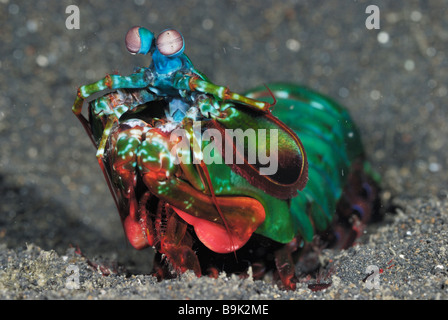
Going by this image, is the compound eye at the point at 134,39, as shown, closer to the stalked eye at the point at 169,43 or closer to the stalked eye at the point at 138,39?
the stalked eye at the point at 138,39

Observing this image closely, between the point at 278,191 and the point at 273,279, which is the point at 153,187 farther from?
the point at 273,279

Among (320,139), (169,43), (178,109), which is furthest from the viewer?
(320,139)

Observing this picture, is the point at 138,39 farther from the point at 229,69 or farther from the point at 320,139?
the point at 229,69

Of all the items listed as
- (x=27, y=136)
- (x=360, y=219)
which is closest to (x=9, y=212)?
(x=27, y=136)

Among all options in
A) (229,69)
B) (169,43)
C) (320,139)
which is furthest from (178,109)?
(229,69)

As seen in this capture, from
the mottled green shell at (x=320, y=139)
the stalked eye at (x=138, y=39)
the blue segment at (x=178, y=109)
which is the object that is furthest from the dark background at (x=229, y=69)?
the stalked eye at (x=138, y=39)

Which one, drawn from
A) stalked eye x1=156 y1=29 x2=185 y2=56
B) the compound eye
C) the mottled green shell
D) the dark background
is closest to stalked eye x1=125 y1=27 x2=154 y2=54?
the compound eye
